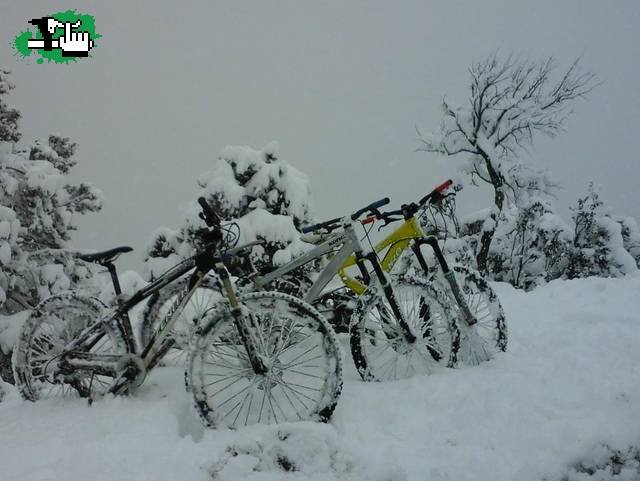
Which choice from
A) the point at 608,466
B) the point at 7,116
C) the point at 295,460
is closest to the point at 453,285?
the point at 608,466

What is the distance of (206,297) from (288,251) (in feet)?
13.8

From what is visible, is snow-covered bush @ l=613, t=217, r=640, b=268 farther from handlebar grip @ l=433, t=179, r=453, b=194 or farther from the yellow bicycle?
handlebar grip @ l=433, t=179, r=453, b=194

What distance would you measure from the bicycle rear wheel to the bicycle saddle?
1.11 ft

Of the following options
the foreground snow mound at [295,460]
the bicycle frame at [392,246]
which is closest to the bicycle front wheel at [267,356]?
the foreground snow mound at [295,460]

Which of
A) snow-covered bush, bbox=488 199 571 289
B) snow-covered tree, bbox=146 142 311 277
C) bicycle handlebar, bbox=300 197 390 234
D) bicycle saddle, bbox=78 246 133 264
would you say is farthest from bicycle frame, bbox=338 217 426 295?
snow-covered bush, bbox=488 199 571 289

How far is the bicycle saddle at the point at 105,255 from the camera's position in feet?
12.2

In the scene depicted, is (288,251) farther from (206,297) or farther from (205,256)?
(205,256)

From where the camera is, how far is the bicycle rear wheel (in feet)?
11.9

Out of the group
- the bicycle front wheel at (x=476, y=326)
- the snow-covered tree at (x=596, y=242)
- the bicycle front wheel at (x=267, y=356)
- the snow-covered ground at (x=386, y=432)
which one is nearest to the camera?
the snow-covered ground at (x=386, y=432)

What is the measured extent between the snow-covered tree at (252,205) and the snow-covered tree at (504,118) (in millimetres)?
12188

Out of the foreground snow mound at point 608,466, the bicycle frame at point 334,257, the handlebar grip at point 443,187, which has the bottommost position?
the foreground snow mound at point 608,466

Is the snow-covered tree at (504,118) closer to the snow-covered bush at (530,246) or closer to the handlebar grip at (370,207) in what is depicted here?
the snow-covered bush at (530,246)

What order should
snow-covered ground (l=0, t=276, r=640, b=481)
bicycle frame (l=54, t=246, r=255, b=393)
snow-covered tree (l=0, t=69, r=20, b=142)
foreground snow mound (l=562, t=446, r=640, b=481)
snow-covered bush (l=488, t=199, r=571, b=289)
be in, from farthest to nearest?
snow-covered bush (l=488, t=199, r=571, b=289)
snow-covered tree (l=0, t=69, r=20, b=142)
bicycle frame (l=54, t=246, r=255, b=393)
snow-covered ground (l=0, t=276, r=640, b=481)
foreground snow mound (l=562, t=446, r=640, b=481)

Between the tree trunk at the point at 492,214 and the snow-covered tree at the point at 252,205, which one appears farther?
the tree trunk at the point at 492,214
